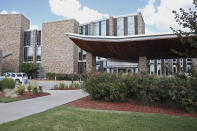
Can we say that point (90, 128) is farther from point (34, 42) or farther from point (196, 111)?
point (34, 42)

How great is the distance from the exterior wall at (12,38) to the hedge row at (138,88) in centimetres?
4528

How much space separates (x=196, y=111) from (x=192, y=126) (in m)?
2.31

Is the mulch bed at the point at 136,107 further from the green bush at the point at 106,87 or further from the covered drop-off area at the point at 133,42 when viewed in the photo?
the covered drop-off area at the point at 133,42

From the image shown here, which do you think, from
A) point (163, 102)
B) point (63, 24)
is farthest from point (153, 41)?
point (63, 24)

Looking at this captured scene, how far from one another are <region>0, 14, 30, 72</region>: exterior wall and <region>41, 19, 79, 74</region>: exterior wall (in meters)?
8.71

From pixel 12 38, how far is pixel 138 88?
50.0 m

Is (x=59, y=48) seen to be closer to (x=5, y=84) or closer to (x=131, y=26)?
(x=131, y=26)

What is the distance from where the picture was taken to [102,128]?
4.08 m

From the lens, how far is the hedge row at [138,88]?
20.6ft

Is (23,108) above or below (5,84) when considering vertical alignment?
below

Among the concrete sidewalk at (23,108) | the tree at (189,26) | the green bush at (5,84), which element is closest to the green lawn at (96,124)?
the concrete sidewalk at (23,108)

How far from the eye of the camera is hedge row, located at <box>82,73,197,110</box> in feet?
20.6

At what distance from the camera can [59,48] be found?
4250 centimetres

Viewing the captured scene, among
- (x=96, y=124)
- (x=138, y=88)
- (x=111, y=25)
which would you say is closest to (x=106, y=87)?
(x=138, y=88)
